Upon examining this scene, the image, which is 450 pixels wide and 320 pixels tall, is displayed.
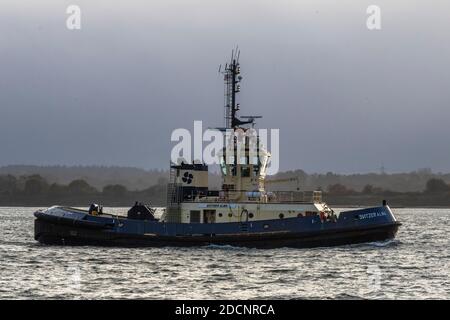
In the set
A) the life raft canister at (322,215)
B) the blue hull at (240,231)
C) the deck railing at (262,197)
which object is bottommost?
the blue hull at (240,231)

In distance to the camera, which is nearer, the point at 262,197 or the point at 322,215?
the point at 322,215

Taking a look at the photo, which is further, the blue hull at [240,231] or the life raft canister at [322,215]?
the life raft canister at [322,215]

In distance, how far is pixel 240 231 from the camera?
41.0 m

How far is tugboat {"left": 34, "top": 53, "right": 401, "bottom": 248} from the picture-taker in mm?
40969

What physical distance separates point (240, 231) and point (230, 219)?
1252mm

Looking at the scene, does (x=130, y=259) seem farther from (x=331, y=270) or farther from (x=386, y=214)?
(x=386, y=214)

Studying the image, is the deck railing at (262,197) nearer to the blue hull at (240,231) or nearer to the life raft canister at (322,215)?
the life raft canister at (322,215)

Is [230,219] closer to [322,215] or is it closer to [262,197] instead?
[262,197]

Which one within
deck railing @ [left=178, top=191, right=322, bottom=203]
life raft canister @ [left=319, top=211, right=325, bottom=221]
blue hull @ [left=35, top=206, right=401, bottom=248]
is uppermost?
deck railing @ [left=178, top=191, right=322, bottom=203]

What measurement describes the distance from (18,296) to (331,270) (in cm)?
1414

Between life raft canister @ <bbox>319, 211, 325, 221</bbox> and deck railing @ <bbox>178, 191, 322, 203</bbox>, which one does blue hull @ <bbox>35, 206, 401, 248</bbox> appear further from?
deck railing @ <bbox>178, 191, 322, 203</bbox>

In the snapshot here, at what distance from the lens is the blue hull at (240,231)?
134 ft

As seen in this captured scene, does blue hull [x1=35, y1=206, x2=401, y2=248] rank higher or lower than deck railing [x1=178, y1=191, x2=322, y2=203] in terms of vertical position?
lower

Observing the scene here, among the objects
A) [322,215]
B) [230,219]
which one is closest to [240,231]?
[230,219]
